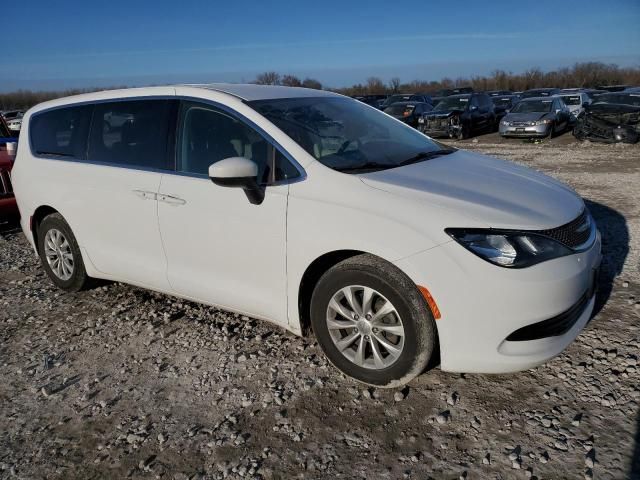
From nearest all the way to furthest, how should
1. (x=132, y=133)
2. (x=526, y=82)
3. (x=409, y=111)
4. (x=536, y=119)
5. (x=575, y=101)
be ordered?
(x=132, y=133) → (x=536, y=119) → (x=409, y=111) → (x=575, y=101) → (x=526, y=82)

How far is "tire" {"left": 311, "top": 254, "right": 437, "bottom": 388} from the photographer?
8.97 ft

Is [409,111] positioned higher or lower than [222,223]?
lower

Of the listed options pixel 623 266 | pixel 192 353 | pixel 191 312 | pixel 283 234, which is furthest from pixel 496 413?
pixel 623 266

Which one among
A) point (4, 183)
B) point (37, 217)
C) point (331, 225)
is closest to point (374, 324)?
point (331, 225)

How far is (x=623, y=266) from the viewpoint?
4.72 metres

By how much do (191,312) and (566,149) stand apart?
1328 cm

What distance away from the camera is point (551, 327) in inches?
107

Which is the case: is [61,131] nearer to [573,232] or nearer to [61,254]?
[61,254]

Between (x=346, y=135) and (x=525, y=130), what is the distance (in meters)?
14.9

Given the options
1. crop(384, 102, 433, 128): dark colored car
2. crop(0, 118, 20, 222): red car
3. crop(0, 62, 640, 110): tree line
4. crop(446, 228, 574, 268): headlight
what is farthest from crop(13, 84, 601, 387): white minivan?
crop(0, 62, 640, 110): tree line

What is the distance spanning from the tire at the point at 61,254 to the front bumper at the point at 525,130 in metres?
15.3

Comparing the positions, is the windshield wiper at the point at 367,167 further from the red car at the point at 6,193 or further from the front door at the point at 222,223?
the red car at the point at 6,193

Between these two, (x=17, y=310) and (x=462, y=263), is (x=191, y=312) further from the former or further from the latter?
(x=462, y=263)

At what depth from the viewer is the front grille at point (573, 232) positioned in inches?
109
